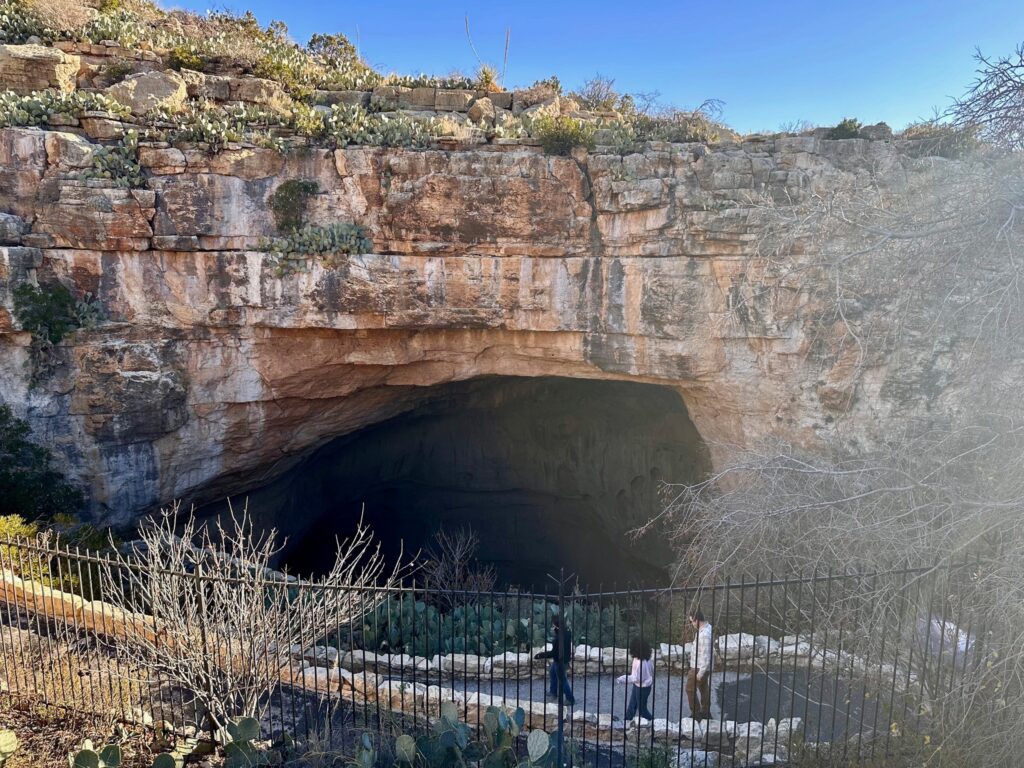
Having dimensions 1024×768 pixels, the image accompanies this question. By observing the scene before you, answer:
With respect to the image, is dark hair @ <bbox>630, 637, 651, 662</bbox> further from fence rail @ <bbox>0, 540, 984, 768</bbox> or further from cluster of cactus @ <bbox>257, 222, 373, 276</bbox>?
cluster of cactus @ <bbox>257, 222, 373, 276</bbox>

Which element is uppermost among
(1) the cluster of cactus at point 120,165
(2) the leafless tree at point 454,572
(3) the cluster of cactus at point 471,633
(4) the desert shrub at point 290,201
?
(1) the cluster of cactus at point 120,165

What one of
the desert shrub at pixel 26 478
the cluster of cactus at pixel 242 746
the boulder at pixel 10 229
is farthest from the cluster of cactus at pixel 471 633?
the boulder at pixel 10 229

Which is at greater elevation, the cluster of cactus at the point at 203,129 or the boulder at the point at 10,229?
the cluster of cactus at the point at 203,129

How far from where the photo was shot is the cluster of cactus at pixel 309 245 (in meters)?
9.58

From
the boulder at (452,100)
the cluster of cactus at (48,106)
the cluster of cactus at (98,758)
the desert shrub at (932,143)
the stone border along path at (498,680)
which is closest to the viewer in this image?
the cluster of cactus at (98,758)

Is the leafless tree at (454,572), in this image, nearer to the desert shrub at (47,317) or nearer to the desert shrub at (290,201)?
the desert shrub at (290,201)

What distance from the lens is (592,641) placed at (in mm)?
8375

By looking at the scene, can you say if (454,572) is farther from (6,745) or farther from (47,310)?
(6,745)

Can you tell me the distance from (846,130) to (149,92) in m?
10.3

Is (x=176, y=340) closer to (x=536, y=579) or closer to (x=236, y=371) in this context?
(x=236, y=371)

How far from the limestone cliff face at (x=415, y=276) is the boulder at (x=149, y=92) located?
0.76 m

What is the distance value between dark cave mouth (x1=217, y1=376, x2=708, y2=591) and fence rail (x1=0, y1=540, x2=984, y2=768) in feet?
20.4

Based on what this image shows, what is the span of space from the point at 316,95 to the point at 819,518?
10.1 meters

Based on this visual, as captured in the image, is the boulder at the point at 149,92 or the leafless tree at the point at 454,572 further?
the leafless tree at the point at 454,572
